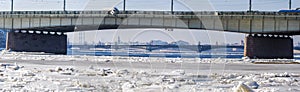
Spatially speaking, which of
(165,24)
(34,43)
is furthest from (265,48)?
(34,43)

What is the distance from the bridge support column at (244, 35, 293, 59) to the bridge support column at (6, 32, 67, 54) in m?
35.5

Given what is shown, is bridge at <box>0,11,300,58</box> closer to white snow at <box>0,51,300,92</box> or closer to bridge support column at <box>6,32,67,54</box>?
bridge support column at <box>6,32,67,54</box>

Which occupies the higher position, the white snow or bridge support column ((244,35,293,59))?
bridge support column ((244,35,293,59))

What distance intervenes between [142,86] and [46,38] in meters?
71.1

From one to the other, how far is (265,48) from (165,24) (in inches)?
603

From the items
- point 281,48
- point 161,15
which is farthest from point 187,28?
point 281,48

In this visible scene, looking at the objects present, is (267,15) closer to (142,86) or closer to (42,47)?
(42,47)

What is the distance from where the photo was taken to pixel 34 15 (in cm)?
7581

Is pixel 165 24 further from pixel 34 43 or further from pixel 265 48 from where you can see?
pixel 34 43

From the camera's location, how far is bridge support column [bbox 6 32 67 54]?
7794 centimetres

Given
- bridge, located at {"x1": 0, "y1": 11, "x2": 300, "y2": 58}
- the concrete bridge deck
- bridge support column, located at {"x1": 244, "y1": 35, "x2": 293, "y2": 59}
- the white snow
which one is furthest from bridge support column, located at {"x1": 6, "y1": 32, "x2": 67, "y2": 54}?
the white snow

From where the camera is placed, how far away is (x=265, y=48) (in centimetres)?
6456

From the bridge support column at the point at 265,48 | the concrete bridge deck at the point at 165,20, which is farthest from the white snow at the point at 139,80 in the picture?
the bridge support column at the point at 265,48

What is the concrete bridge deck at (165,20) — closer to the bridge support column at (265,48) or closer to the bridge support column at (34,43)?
the bridge support column at (265,48)
